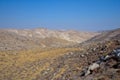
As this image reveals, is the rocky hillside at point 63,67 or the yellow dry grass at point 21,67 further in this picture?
the yellow dry grass at point 21,67

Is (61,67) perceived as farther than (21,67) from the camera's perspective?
No

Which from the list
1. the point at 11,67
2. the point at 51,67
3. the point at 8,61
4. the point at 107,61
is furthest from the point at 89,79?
the point at 8,61

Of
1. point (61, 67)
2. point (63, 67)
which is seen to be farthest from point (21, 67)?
point (63, 67)

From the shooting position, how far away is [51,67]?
22484 millimetres

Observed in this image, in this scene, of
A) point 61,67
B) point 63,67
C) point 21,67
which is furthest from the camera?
point 21,67

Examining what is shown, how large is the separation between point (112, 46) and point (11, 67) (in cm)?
1319

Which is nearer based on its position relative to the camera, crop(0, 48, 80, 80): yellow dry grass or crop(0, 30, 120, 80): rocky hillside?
crop(0, 30, 120, 80): rocky hillside

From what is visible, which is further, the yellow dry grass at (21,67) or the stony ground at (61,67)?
the yellow dry grass at (21,67)

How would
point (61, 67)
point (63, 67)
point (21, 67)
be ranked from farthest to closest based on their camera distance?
point (21, 67)
point (61, 67)
point (63, 67)

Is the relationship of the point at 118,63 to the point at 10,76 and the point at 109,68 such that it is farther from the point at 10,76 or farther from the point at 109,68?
the point at 10,76

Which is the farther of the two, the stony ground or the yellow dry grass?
the yellow dry grass

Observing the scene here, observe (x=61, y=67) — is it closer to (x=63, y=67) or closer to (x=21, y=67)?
(x=63, y=67)

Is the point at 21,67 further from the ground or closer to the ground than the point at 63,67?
closer to the ground

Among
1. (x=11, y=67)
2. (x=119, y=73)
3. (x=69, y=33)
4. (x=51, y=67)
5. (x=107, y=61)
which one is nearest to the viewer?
(x=119, y=73)
